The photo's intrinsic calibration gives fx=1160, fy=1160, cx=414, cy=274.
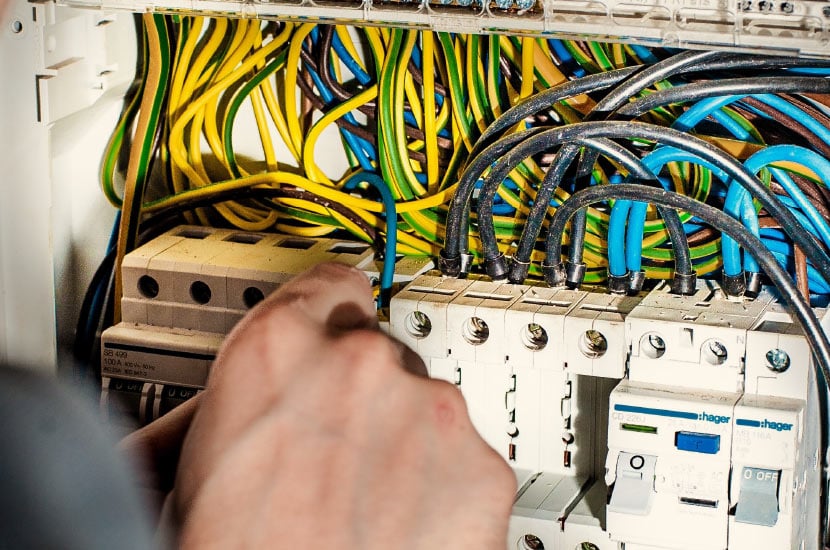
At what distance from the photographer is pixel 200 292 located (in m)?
1.50

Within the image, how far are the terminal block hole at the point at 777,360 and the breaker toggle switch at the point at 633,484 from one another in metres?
0.16

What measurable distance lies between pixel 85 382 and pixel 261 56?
0.51m

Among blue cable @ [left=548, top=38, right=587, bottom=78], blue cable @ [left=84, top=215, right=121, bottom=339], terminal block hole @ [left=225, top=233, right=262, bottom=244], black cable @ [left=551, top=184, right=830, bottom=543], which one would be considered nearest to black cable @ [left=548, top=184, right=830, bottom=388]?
black cable @ [left=551, top=184, right=830, bottom=543]

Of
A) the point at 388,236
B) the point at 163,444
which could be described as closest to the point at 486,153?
the point at 388,236

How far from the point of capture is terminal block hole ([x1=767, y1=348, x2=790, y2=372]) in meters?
1.27

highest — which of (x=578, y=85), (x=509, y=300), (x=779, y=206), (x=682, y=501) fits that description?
(x=578, y=85)

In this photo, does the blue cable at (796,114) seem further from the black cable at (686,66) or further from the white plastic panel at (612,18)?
the white plastic panel at (612,18)

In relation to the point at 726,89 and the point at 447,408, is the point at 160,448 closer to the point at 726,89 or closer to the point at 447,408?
the point at 447,408

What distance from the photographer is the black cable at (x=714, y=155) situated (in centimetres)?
125

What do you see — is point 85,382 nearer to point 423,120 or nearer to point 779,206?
point 423,120

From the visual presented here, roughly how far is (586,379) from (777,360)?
A: 233 mm

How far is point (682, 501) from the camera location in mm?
1279

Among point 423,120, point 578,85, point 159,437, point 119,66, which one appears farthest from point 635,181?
point 159,437

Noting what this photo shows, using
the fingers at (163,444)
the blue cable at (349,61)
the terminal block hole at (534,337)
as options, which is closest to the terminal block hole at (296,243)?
the blue cable at (349,61)
